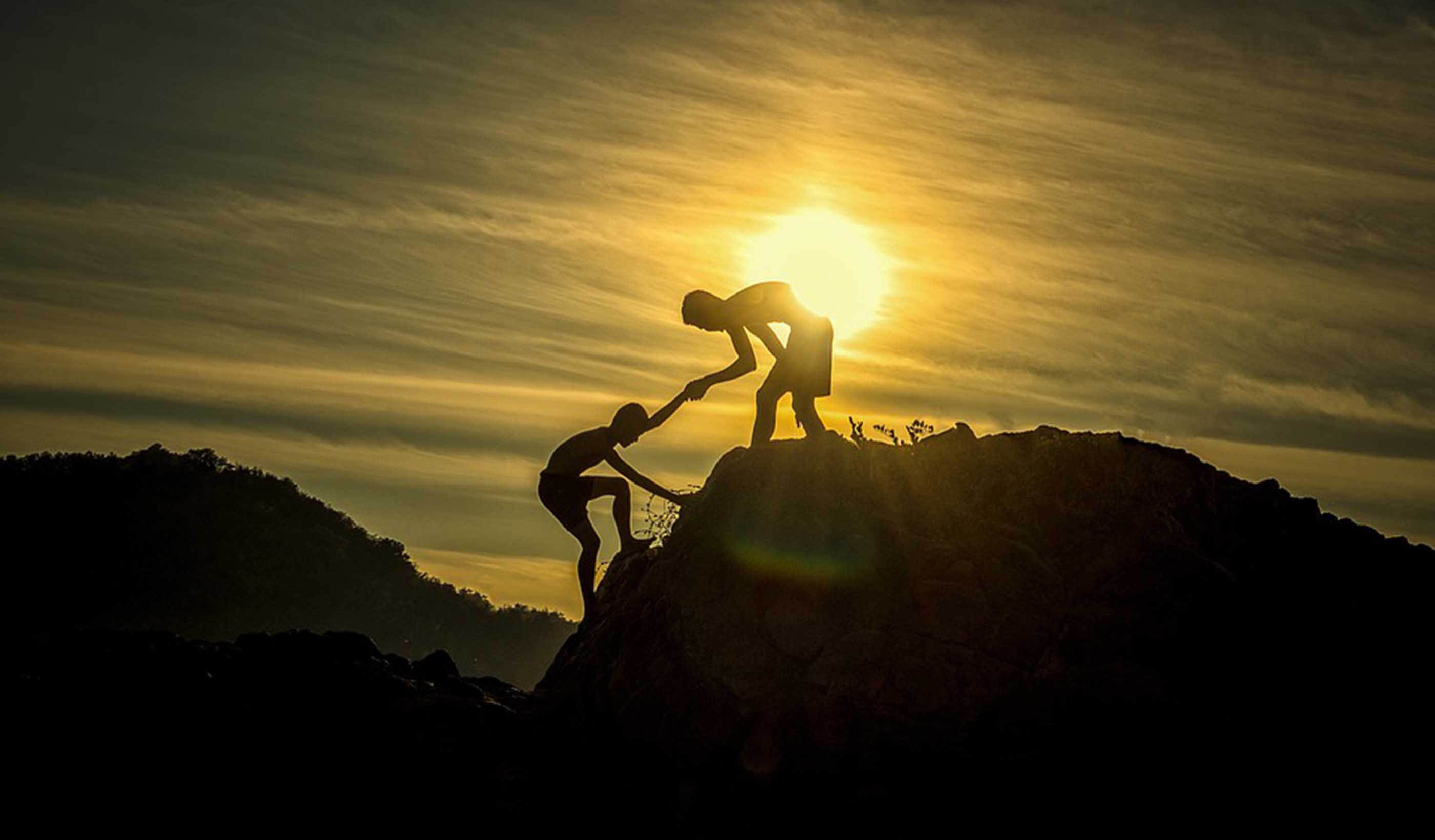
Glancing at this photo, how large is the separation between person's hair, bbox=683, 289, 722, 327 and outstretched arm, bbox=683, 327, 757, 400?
0.43 meters

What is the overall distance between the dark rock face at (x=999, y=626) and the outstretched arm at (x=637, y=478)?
667mm

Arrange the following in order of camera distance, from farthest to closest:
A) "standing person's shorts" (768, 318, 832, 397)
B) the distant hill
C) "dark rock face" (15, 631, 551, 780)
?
the distant hill
"standing person's shorts" (768, 318, 832, 397)
"dark rock face" (15, 631, 551, 780)

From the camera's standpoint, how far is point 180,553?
7012 cm

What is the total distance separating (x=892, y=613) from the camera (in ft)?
67.2

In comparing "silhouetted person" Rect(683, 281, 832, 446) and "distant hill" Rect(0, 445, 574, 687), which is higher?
"silhouetted person" Rect(683, 281, 832, 446)

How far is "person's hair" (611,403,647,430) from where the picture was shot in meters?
22.7

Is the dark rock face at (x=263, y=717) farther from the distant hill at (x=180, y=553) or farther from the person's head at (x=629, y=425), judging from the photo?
the distant hill at (x=180, y=553)

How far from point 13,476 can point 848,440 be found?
55.4m

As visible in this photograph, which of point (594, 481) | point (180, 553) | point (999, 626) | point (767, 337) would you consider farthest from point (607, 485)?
point (180, 553)

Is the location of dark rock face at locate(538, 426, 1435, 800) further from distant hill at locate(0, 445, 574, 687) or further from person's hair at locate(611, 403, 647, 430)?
distant hill at locate(0, 445, 574, 687)

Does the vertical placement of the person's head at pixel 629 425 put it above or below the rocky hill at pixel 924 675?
above

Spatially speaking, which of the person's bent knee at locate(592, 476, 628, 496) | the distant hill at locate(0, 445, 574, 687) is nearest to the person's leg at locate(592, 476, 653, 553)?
the person's bent knee at locate(592, 476, 628, 496)

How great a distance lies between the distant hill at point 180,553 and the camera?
67.0m

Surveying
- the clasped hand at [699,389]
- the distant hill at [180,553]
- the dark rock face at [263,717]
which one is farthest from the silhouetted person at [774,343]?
the distant hill at [180,553]
